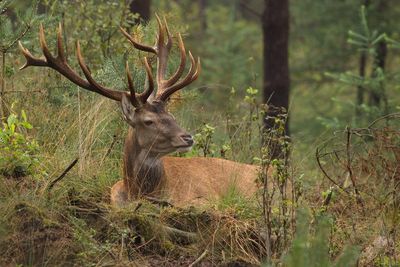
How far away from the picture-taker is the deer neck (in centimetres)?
823

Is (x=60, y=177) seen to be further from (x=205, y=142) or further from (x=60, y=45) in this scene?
(x=205, y=142)

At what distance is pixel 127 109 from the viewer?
8.35 metres

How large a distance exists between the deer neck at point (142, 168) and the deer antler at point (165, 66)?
19.4 inches

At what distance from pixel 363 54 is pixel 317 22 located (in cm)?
253

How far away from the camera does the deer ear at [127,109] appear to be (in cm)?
830

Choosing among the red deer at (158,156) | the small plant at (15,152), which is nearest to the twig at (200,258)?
the red deer at (158,156)

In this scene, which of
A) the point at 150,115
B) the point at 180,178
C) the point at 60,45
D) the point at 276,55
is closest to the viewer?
the point at 60,45

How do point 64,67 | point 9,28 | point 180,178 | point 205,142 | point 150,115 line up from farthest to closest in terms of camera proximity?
point 205,142
point 9,28
point 180,178
point 150,115
point 64,67

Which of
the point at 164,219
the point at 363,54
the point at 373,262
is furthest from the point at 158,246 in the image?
the point at 363,54

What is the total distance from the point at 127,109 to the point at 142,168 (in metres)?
0.54

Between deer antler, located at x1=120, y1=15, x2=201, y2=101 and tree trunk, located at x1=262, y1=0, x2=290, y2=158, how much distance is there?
3229mm

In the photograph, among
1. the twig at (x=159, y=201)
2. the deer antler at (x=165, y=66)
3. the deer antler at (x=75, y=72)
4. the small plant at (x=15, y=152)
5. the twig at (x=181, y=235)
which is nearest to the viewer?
the twig at (x=181, y=235)

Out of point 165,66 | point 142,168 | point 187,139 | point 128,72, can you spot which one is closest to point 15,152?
point 128,72

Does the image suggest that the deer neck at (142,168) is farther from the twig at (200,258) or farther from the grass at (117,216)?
the twig at (200,258)
